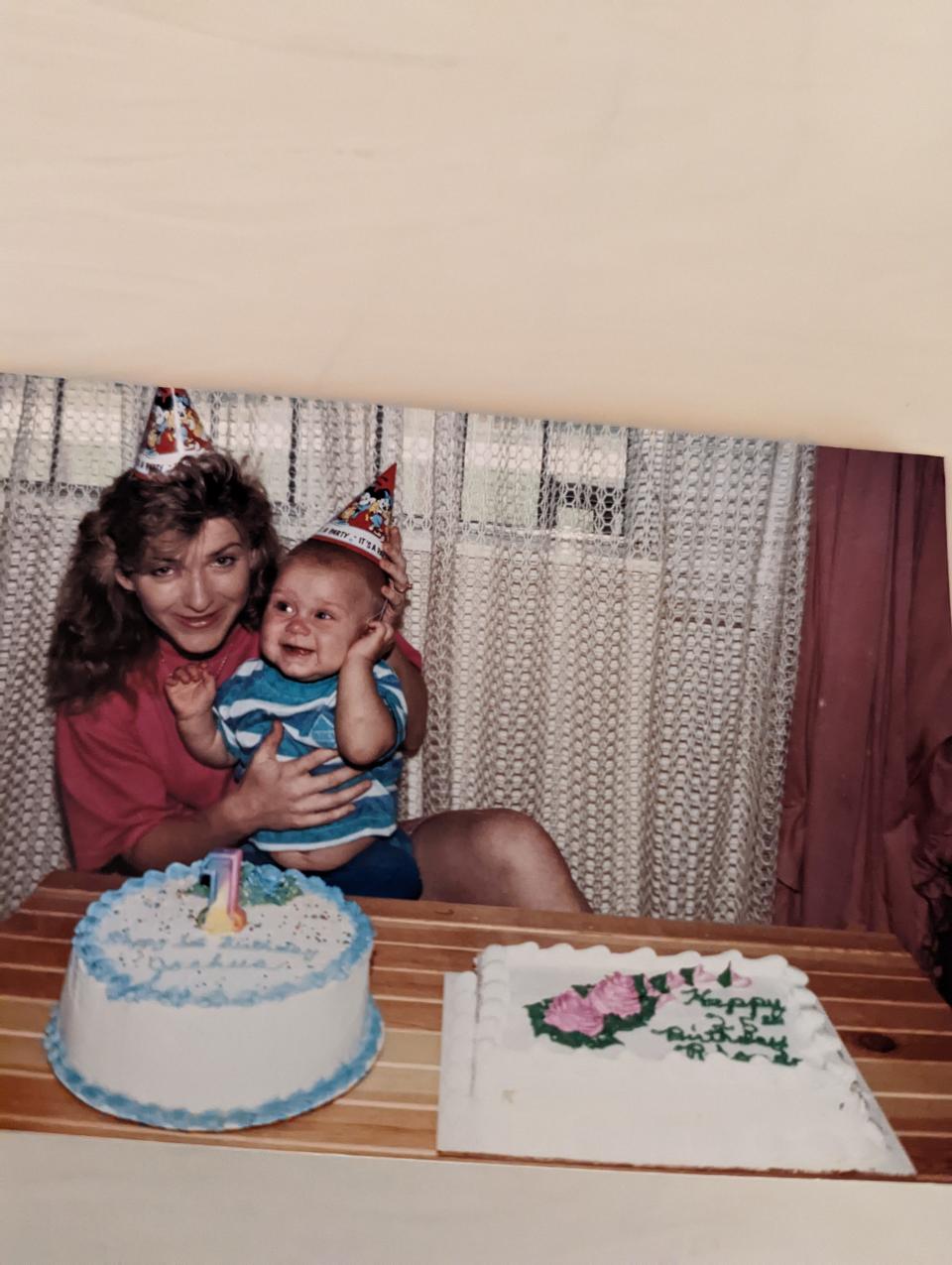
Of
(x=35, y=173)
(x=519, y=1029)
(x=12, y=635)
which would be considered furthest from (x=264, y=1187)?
(x=35, y=173)

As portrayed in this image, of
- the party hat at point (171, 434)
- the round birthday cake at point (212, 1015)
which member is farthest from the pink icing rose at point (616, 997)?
the party hat at point (171, 434)

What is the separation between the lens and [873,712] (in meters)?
1.09

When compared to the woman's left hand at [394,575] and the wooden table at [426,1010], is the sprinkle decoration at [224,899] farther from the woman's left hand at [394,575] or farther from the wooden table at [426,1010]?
the woman's left hand at [394,575]

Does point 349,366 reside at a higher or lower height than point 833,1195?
higher

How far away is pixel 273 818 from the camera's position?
3.49 feet

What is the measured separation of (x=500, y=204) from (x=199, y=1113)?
2.29ft

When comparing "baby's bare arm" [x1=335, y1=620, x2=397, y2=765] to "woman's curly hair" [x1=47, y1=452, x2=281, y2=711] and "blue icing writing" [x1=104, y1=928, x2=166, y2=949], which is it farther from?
"blue icing writing" [x1=104, y1=928, x2=166, y2=949]

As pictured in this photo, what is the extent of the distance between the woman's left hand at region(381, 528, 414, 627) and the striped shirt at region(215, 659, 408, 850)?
0.15ft

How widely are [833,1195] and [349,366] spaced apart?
0.71 metres

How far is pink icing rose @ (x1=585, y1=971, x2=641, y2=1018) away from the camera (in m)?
0.99

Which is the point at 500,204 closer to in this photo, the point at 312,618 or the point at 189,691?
the point at 312,618

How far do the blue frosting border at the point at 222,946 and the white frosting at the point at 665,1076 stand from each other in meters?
0.10

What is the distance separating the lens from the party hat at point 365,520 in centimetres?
106

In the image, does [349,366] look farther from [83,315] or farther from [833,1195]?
[833,1195]
